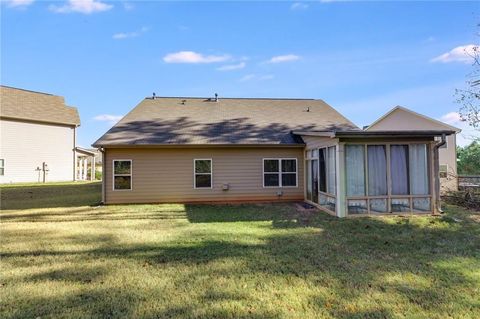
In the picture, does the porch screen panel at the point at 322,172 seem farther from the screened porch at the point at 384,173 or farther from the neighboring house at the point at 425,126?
the neighboring house at the point at 425,126

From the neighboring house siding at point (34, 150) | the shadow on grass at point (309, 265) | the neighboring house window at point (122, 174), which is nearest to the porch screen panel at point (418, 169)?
the shadow on grass at point (309, 265)

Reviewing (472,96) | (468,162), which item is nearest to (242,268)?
(472,96)

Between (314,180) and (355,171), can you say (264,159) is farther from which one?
(355,171)

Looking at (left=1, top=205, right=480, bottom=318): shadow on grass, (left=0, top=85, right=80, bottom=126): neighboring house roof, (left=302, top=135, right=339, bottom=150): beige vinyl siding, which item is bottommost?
(left=1, top=205, right=480, bottom=318): shadow on grass

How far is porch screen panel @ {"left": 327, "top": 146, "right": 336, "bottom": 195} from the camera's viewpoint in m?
9.88

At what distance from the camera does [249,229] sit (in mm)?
7660

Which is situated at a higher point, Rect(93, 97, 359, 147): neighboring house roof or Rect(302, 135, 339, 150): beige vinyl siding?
A: Rect(93, 97, 359, 147): neighboring house roof

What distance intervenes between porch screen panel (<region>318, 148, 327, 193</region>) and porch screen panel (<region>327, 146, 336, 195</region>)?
344 mm

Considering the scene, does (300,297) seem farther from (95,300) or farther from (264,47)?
(264,47)

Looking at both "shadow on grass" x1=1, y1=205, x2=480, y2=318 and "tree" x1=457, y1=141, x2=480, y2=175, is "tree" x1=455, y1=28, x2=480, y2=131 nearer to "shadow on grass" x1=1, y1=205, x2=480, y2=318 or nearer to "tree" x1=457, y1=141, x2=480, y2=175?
"shadow on grass" x1=1, y1=205, x2=480, y2=318

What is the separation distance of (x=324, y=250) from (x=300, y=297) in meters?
2.18

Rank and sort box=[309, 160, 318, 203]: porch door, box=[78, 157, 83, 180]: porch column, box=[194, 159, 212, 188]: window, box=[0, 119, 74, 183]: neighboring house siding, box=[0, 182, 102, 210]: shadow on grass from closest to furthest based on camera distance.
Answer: box=[309, 160, 318, 203]: porch door → box=[0, 182, 102, 210]: shadow on grass → box=[194, 159, 212, 188]: window → box=[0, 119, 74, 183]: neighboring house siding → box=[78, 157, 83, 180]: porch column

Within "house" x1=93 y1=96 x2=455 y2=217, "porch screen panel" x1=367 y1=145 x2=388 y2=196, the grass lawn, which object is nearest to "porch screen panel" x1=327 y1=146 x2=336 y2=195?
"house" x1=93 y1=96 x2=455 y2=217

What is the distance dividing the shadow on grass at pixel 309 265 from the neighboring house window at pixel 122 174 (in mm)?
5595
